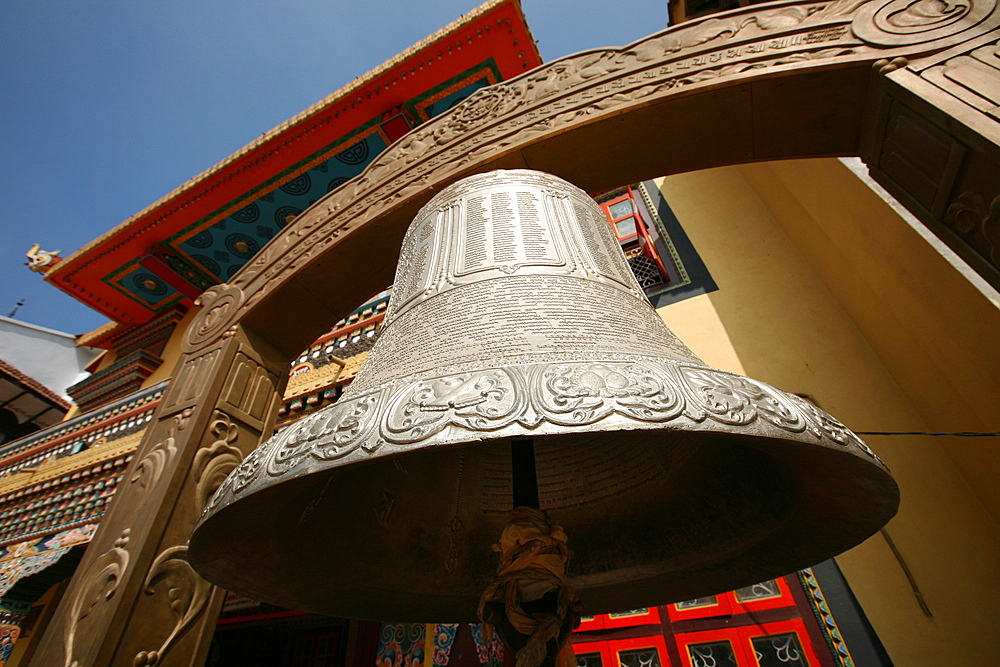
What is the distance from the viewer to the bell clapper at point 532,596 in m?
0.76

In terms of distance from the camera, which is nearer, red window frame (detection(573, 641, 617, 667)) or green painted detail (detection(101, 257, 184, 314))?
red window frame (detection(573, 641, 617, 667))

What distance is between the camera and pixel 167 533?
1.55 metres

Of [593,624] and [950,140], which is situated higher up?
[950,140]

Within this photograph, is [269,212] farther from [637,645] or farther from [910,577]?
[910,577]

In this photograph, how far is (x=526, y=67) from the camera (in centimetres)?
426

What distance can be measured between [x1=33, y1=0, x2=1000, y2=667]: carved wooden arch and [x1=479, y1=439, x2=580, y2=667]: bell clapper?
46.3 inches

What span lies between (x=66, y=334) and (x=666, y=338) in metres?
14.1

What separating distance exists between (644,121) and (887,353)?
1.82 metres

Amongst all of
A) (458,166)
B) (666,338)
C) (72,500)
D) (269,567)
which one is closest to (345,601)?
(269,567)

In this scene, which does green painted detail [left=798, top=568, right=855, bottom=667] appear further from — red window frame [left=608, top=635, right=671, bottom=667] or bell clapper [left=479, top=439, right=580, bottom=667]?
bell clapper [left=479, top=439, right=580, bottom=667]

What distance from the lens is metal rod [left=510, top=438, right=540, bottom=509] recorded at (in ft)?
3.18

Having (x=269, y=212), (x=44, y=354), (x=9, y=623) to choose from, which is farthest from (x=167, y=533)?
(x=44, y=354)

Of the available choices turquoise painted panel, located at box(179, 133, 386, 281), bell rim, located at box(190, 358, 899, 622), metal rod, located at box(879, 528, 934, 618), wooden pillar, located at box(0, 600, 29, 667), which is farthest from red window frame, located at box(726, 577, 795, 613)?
wooden pillar, located at box(0, 600, 29, 667)

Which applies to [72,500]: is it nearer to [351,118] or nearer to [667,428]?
[351,118]
